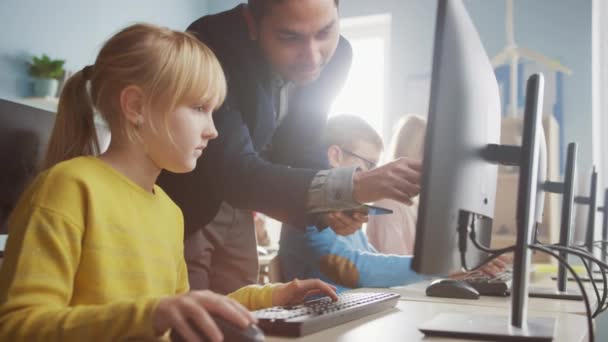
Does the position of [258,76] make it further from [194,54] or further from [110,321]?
[110,321]

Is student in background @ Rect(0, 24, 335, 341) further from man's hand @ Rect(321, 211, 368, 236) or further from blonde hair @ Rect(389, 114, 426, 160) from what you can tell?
blonde hair @ Rect(389, 114, 426, 160)

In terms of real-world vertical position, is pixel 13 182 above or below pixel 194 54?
below

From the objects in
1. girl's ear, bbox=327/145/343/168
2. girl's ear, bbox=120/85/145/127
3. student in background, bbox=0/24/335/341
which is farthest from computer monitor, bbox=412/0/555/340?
girl's ear, bbox=327/145/343/168

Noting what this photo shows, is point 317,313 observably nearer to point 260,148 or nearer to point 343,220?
point 343,220

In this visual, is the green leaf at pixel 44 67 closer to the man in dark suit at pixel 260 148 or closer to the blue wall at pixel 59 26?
the blue wall at pixel 59 26

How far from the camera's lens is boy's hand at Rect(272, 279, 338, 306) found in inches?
35.0

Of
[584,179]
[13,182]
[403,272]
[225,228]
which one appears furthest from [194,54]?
[584,179]

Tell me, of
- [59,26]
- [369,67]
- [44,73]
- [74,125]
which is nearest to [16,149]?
[74,125]

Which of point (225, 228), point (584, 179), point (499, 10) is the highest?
point (499, 10)

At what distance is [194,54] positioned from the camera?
95 centimetres

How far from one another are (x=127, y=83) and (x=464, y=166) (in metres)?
0.50

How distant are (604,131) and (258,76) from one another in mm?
2812

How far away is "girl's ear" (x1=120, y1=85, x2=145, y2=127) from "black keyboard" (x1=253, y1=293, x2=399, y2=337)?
333mm

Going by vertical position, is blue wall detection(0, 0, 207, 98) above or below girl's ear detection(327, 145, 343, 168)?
above
